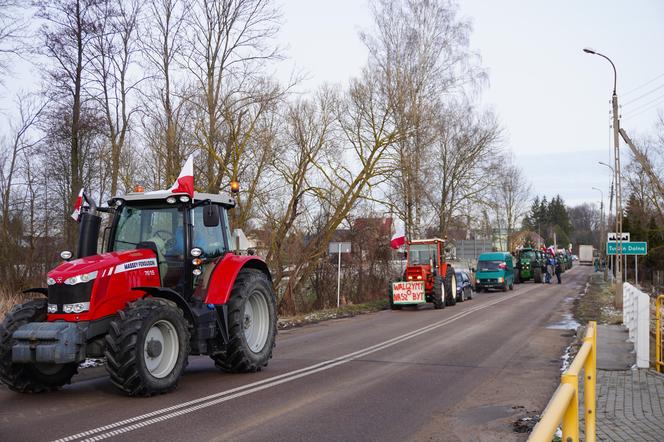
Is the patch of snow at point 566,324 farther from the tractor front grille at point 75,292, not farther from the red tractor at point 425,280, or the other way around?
the tractor front grille at point 75,292

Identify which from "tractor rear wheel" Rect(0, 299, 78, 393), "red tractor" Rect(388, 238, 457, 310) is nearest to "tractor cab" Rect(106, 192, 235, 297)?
"tractor rear wheel" Rect(0, 299, 78, 393)

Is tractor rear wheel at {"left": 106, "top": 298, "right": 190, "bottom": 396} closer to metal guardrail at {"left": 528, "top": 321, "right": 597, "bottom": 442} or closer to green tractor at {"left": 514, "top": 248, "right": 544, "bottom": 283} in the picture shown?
metal guardrail at {"left": 528, "top": 321, "right": 597, "bottom": 442}

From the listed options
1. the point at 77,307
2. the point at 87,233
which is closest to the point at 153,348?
the point at 77,307

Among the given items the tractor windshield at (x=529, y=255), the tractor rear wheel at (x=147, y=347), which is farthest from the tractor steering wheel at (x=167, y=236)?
the tractor windshield at (x=529, y=255)

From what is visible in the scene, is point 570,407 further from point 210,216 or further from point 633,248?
point 633,248

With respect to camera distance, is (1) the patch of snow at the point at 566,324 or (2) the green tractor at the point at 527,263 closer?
(1) the patch of snow at the point at 566,324

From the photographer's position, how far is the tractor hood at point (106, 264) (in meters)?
7.76

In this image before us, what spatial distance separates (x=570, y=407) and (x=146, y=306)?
19.9 feet

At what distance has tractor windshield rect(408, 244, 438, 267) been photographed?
2605 cm

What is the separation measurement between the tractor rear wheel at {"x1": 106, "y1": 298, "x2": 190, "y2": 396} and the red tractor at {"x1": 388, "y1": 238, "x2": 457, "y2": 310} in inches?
654

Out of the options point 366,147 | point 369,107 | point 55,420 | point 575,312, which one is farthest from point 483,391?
point 369,107

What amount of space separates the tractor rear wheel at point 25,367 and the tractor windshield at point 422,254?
18.9 meters

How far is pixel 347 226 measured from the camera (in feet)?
90.4

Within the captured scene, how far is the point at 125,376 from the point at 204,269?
228 centimetres
